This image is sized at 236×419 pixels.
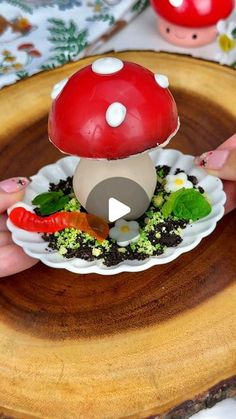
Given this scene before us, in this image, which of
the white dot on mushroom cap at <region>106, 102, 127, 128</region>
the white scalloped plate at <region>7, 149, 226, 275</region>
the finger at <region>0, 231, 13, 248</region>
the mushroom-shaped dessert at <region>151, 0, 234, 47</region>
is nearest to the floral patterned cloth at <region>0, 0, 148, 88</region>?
the mushroom-shaped dessert at <region>151, 0, 234, 47</region>

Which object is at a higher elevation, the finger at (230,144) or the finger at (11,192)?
the finger at (11,192)

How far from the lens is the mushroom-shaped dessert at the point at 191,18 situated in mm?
1909

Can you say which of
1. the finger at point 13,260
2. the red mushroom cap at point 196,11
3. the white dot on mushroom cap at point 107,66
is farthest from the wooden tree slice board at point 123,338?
the red mushroom cap at point 196,11

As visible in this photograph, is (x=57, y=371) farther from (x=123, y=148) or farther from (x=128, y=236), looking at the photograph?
(x=123, y=148)

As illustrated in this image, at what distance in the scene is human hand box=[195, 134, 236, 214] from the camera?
51.6 inches

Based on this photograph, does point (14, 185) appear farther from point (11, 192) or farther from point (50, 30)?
point (50, 30)

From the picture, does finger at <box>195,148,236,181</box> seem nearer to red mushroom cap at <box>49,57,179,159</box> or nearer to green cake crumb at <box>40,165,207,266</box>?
green cake crumb at <box>40,165,207,266</box>

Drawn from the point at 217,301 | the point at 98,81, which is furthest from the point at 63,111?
the point at 217,301

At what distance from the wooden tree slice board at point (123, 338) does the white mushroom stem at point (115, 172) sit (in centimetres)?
16

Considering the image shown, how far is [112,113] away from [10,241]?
14.5 inches

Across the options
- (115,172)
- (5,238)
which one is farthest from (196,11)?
(5,238)

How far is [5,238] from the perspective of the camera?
4.17 feet

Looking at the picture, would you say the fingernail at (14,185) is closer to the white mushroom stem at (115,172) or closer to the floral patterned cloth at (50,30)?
the white mushroom stem at (115,172)

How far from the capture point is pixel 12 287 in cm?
121
